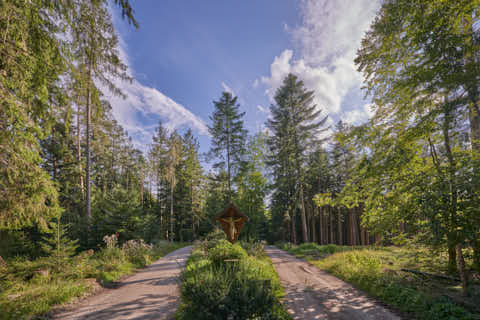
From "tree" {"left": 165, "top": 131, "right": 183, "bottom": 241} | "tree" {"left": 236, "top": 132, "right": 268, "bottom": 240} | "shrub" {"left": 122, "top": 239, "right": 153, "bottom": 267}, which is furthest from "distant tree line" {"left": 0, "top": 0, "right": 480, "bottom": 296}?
"tree" {"left": 165, "top": 131, "right": 183, "bottom": 241}

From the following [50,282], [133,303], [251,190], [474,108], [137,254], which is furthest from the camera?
[251,190]

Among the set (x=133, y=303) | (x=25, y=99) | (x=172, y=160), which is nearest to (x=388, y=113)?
(x=133, y=303)

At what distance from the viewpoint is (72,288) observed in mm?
5406

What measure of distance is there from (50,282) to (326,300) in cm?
851

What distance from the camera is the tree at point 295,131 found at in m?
17.4

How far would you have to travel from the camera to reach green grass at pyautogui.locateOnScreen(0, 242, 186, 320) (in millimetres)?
4391

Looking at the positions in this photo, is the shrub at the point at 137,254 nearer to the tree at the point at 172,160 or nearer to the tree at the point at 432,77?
the tree at the point at 172,160

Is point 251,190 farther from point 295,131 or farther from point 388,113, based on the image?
point 388,113

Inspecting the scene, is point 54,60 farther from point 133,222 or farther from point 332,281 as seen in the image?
point 133,222

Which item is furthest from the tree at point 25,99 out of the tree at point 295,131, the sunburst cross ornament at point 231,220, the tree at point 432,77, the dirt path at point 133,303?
the tree at point 295,131

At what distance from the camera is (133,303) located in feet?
16.3

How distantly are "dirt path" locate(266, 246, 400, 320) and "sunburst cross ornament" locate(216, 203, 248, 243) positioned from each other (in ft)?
7.77

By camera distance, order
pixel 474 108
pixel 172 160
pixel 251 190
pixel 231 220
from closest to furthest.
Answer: pixel 474 108
pixel 231 220
pixel 251 190
pixel 172 160

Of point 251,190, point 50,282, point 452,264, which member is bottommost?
point 50,282
